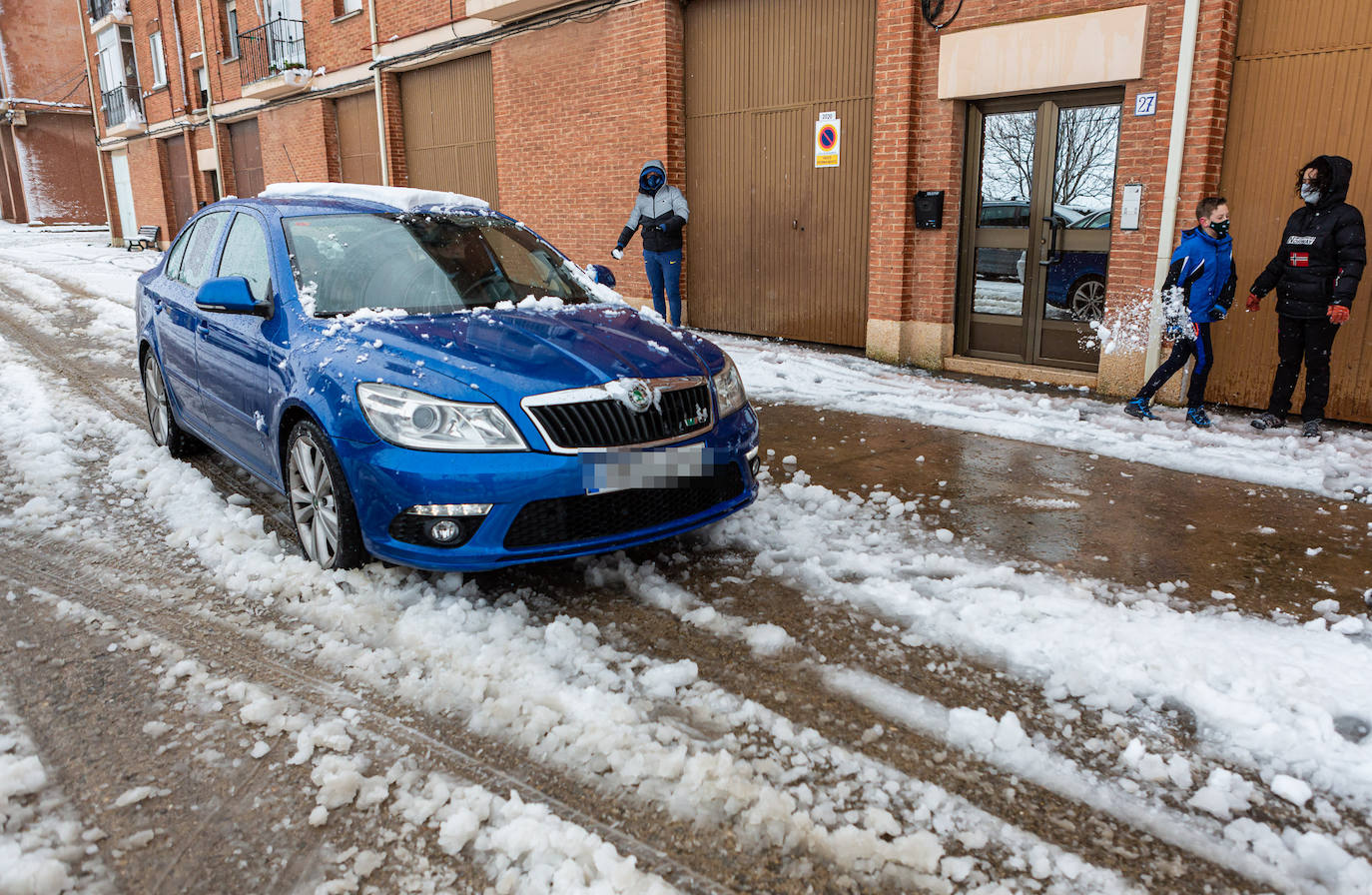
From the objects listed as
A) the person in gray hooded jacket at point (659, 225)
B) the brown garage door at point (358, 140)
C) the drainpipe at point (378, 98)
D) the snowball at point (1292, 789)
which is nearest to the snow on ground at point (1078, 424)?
the person in gray hooded jacket at point (659, 225)

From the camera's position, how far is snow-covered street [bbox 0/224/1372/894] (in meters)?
2.38

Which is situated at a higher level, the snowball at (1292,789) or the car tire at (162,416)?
the car tire at (162,416)

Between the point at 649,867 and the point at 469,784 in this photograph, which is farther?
the point at 469,784

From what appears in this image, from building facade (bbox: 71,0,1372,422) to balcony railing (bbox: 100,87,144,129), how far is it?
57.0ft

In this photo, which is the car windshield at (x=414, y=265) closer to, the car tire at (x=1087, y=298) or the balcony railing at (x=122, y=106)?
the car tire at (x=1087, y=298)

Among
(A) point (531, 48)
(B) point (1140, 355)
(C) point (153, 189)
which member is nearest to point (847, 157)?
(B) point (1140, 355)

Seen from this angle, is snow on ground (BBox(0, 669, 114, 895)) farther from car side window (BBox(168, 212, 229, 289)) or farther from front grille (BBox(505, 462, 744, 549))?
car side window (BBox(168, 212, 229, 289))

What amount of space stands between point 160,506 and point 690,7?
8.76 meters

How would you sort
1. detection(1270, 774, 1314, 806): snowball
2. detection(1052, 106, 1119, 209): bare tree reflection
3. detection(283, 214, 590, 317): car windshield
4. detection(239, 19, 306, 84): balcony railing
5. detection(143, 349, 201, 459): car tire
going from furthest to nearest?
detection(239, 19, 306, 84): balcony railing
detection(1052, 106, 1119, 209): bare tree reflection
detection(143, 349, 201, 459): car tire
detection(283, 214, 590, 317): car windshield
detection(1270, 774, 1314, 806): snowball

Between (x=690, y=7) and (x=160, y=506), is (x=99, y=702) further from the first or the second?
(x=690, y=7)

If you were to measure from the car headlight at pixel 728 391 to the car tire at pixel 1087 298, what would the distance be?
4978 millimetres

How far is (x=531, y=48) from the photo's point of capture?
1308 centimetres

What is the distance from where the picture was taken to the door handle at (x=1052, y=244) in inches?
324

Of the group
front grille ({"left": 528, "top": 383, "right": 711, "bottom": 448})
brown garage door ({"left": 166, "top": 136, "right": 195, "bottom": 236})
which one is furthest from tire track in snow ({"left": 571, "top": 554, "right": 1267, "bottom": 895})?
brown garage door ({"left": 166, "top": 136, "right": 195, "bottom": 236})
